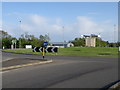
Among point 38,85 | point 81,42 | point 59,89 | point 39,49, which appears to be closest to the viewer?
point 59,89

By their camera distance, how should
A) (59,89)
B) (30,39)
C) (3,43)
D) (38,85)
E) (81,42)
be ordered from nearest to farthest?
1. (59,89)
2. (38,85)
3. (3,43)
4. (30,39)
5. (81,42)

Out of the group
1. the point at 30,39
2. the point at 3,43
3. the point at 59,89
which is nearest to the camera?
the point at 59,89

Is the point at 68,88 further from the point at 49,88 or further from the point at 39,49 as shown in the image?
the point at 39,49

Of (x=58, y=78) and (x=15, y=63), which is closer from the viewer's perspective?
(x=58, y=78)

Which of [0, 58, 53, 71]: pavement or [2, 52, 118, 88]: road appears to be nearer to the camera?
[2, 52, 118, 88]: road

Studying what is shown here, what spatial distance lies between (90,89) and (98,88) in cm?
44

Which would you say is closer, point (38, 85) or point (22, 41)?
point (38, 85)

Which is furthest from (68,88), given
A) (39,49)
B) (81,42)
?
(81,42)

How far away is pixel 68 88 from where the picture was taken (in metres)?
8.91

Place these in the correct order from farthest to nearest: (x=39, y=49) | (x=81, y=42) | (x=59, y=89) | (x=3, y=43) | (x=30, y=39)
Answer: (x=81, y=42), (x=30, y=39), (x=3, y=43), (x=39, y=49), (x=59, y=89)

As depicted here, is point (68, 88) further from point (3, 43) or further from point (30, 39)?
point (30, 39)

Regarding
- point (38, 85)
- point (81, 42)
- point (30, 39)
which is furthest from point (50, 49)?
point (81, 42)

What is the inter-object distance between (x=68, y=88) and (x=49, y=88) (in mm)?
713

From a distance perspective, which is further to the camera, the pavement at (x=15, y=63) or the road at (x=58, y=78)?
the pavement at (x=15, y=63)
